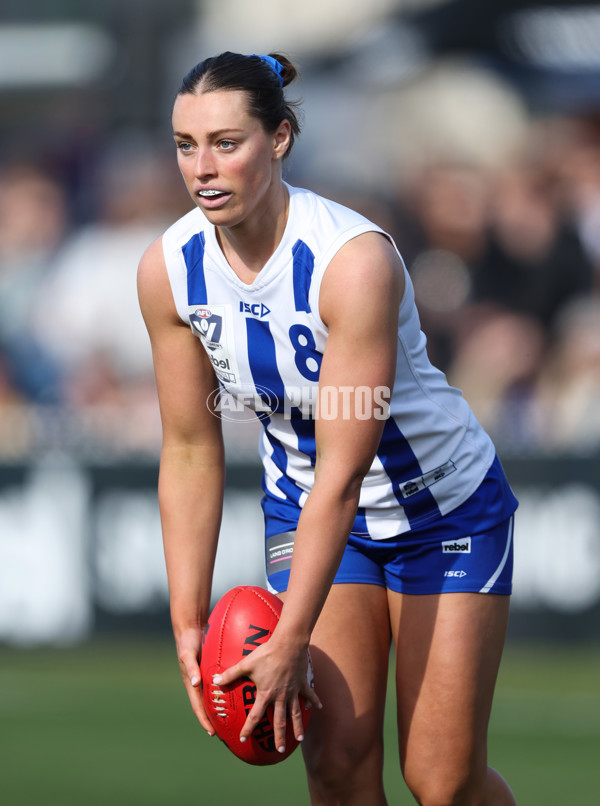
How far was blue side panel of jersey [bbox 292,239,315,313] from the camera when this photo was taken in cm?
328

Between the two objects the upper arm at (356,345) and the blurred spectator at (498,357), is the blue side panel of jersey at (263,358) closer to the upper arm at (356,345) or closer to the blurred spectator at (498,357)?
the upper arm at (356,345)

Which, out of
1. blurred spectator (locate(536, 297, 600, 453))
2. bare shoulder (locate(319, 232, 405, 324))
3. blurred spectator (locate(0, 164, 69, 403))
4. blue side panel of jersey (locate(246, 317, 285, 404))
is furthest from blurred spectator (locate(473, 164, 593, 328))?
bare shoulder (locate(319, 232, 405, 324))

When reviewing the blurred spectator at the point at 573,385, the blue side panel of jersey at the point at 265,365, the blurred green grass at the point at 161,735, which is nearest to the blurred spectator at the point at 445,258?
the blurred spectator at the point at 573,385

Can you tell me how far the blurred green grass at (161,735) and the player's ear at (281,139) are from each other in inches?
116

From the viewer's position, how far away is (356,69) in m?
11.1

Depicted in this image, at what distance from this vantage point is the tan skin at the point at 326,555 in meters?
3.18

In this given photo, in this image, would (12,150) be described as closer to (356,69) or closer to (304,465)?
(356,69)

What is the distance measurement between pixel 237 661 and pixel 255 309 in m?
0.93

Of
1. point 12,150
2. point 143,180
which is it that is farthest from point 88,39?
point 143,180

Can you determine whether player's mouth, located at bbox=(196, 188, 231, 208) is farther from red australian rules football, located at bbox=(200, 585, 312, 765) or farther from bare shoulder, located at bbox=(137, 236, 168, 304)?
red australian rules football, located at bbox=(200, 585, 312, 765)

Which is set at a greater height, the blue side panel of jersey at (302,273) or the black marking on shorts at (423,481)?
the blue side panel of jersey at (302,273)

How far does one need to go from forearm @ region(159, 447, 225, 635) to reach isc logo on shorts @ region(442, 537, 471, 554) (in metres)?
0.67

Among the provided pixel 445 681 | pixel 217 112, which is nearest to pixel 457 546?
pixel 445 681

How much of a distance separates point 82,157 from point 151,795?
5.77 m
